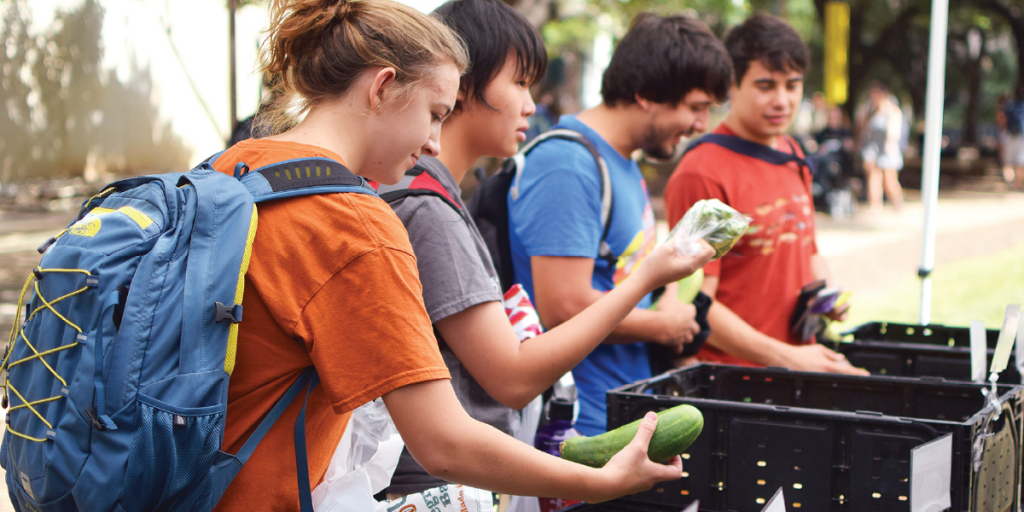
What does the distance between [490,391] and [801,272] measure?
177cm

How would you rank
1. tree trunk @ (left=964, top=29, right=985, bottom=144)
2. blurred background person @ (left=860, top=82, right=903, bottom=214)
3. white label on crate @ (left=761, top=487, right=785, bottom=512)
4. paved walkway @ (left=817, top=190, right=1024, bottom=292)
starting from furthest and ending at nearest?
tree trunk @ (left=964, top=29, right=985, bottom=144), blurred background person @ (left=860, top=82, right=903, bottom=214), paved walkway @ (left=817, top=190, right=1024, bottom=292), white label on crate @ (left=761, top=487, right=785, bottom=512)

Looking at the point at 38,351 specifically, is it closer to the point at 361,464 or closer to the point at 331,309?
the point at 331,309

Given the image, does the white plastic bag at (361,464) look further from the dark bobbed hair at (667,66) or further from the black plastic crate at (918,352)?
the black plastic crate at (918,352)

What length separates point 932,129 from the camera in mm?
4340

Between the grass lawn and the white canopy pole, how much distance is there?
248 cm

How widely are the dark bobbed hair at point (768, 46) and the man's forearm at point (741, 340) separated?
0.96 m

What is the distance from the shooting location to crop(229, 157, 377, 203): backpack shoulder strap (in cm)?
130

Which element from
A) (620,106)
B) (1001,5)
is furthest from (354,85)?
(1001,5)

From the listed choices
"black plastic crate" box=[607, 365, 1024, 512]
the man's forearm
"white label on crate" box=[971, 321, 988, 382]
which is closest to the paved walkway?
the man's forearm

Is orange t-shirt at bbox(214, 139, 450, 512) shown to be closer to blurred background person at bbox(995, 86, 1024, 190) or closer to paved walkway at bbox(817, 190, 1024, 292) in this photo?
paved walkway at bbox(817, 190, 1024, 292)

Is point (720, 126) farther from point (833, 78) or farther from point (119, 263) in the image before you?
point (833, 78)

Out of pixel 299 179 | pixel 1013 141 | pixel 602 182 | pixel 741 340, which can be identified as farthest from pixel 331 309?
pixel 1013 141

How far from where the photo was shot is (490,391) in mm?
1752

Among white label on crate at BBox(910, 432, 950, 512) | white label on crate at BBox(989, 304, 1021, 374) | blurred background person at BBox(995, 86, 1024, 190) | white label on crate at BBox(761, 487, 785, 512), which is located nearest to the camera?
white label on crate at BBox(761, 487, 785, 512)
